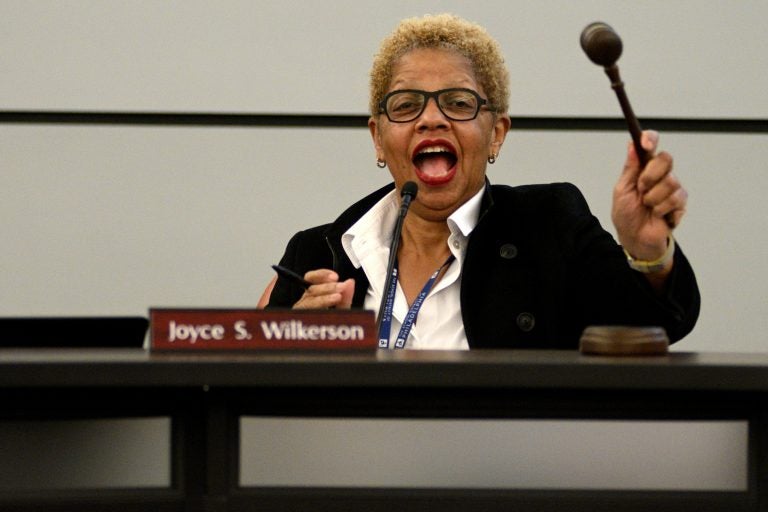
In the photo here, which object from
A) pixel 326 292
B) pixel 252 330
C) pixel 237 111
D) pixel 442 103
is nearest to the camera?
pixel 252 330

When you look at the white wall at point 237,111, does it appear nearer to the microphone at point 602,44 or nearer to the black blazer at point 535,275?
the black blazer at point 535,275

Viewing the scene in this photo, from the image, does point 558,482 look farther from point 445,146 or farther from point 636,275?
point 445,146

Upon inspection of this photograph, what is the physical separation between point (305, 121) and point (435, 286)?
2.64 ft

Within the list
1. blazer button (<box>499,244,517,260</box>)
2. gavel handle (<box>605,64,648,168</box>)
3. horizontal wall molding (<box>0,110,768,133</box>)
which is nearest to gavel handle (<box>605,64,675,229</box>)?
gavel handle (<box>605,64,648,168</box>)

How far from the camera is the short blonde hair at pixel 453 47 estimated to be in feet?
6.63

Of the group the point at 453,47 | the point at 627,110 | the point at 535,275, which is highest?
the point at 453,47

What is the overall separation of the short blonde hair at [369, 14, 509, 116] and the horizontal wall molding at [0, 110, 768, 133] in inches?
18.6

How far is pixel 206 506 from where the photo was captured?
1.05 metres

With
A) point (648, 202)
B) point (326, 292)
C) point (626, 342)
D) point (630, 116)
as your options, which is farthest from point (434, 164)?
point (626, 342)

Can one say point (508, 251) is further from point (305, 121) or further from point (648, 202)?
point (305, 121)

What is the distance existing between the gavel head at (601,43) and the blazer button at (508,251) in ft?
2.43

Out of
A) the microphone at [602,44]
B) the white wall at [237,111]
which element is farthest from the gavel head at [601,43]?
the white wall at [237,111]

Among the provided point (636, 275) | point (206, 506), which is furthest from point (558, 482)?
point (636, 275)

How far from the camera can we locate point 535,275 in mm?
1897
